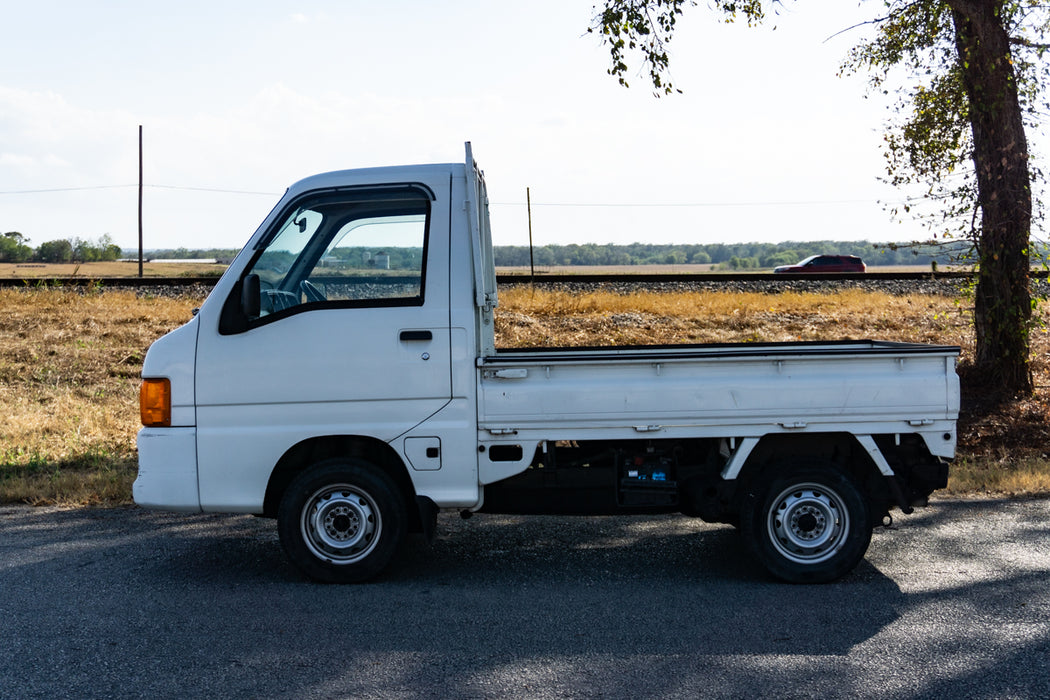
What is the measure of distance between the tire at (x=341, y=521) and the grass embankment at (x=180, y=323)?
3.23m

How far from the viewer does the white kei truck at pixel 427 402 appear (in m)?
6.03

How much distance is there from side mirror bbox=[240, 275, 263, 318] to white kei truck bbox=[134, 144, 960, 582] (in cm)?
4

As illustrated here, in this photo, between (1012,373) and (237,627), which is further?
(1012,373)

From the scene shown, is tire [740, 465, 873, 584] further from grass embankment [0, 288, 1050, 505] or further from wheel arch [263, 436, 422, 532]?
grass embankment [0, 288, 1050, 505]

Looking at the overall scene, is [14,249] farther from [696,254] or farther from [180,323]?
[696,254]

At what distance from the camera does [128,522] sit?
7.83 meters

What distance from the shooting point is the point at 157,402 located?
6.09 m

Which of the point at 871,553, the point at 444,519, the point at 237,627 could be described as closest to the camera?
the point at 237,627

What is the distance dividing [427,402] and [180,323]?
552 inches

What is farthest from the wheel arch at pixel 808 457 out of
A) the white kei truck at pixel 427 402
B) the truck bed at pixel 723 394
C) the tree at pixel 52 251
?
the tree at pixel 52 251

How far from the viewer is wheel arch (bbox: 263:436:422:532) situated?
20.5ft

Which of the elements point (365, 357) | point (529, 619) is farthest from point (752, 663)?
point (365, 357)

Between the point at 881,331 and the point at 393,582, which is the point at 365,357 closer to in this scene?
the point at 393,582

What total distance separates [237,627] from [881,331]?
1626cm
